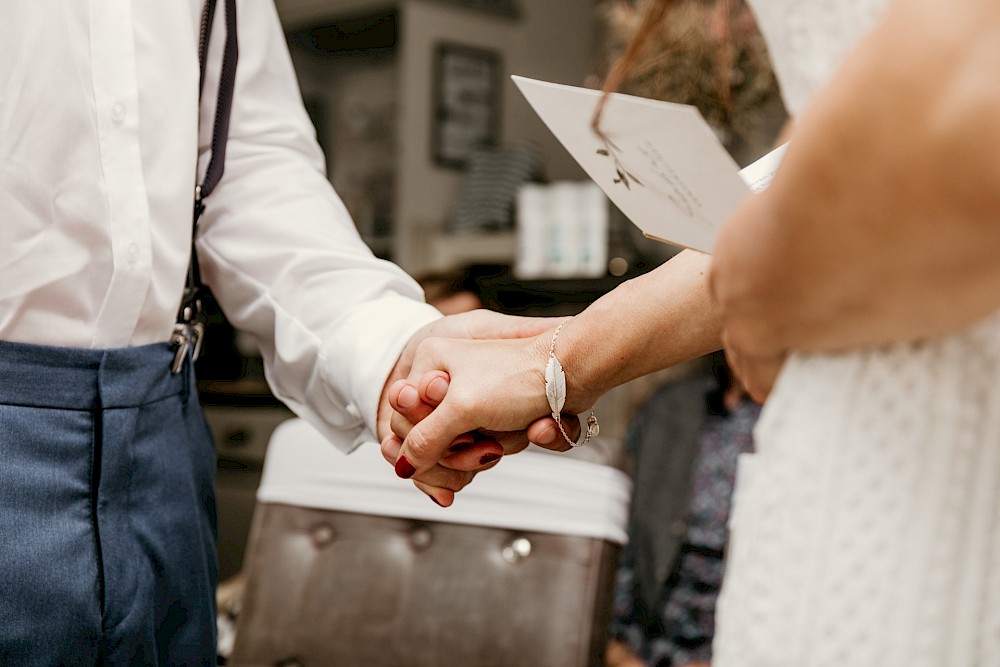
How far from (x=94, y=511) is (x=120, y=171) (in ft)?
0.92

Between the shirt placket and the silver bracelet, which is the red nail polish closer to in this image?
the silver bracelet

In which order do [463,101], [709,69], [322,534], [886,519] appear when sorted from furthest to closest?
[463,101], [709,69], [322,534], [886,519]

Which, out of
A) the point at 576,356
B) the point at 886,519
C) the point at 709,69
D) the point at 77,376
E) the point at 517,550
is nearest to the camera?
the point at 886,519

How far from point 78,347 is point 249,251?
0.26 m

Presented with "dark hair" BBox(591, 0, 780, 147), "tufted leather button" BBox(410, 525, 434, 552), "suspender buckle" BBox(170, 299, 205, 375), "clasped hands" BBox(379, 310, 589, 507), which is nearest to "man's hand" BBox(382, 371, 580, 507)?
"clasped hands" BBox(379, 310, 589, 507)

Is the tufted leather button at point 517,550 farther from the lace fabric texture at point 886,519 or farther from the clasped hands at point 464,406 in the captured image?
the lace fabric texture at point 886,519

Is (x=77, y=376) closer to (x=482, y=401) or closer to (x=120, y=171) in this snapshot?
(x=120, y=171)

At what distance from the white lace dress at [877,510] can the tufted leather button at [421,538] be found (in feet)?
3.53

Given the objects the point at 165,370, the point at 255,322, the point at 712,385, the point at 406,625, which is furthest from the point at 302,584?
the point at 712,385

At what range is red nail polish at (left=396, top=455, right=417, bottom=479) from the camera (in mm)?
925

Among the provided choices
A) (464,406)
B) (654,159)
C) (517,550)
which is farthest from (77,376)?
(517,550)

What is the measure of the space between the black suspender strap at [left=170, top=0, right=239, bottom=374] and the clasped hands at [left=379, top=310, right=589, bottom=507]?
20 centimetres

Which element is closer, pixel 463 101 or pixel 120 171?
pixel 120 171

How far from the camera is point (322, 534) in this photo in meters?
1.49
